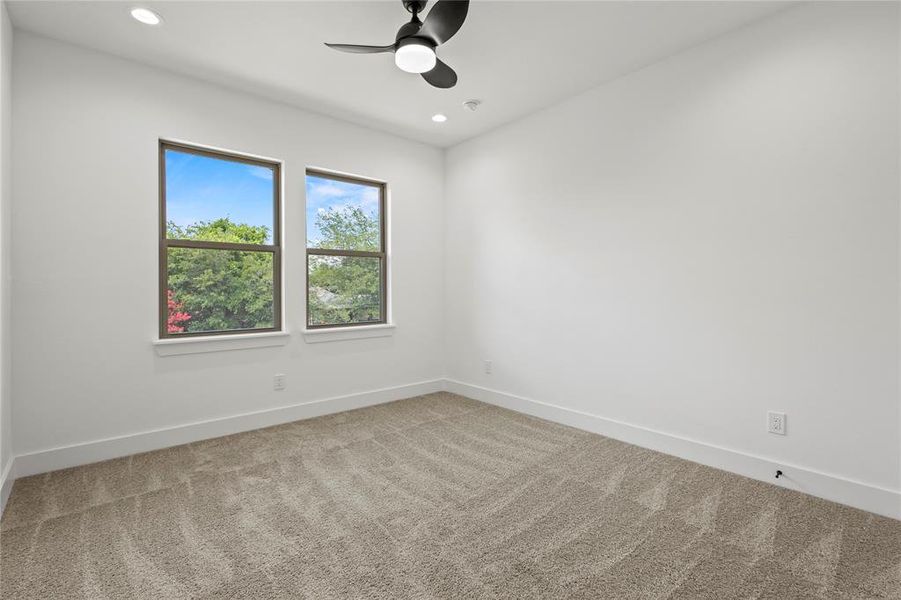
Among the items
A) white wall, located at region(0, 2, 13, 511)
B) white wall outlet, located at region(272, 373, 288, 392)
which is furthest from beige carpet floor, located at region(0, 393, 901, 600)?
white wall outlet, located at region(272, 373, 288, 392)

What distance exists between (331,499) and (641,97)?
3.36 m

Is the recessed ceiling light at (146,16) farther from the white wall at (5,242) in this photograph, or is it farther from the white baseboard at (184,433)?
the white baseboard at (184,433)

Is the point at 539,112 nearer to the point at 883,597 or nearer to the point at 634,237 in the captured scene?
the point at 634,237

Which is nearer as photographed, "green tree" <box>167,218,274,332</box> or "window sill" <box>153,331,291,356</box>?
"window sill" <box>153,331,291,356</box>

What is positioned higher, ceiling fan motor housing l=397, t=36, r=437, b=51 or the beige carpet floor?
ceiling fan motor housing l=397, t=36, r=437, b=51

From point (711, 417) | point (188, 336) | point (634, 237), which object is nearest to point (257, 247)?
point (188, 336)

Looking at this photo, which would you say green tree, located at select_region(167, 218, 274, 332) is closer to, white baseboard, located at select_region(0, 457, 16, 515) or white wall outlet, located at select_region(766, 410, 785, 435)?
white baseboard, located at select_region(0, 457, 16, 515)

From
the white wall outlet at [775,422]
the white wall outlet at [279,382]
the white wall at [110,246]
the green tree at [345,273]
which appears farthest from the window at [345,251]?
the white wall outlet at [775,422]

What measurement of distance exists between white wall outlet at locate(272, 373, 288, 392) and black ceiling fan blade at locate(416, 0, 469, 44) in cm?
283

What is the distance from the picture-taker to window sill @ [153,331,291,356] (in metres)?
3.18

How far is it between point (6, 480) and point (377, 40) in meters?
3.34

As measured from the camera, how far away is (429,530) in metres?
2.10

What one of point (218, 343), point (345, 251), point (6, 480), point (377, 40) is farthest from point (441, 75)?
A: point (6, 480)

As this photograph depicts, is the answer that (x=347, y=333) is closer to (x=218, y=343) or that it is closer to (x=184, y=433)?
(x=218, y=343)
